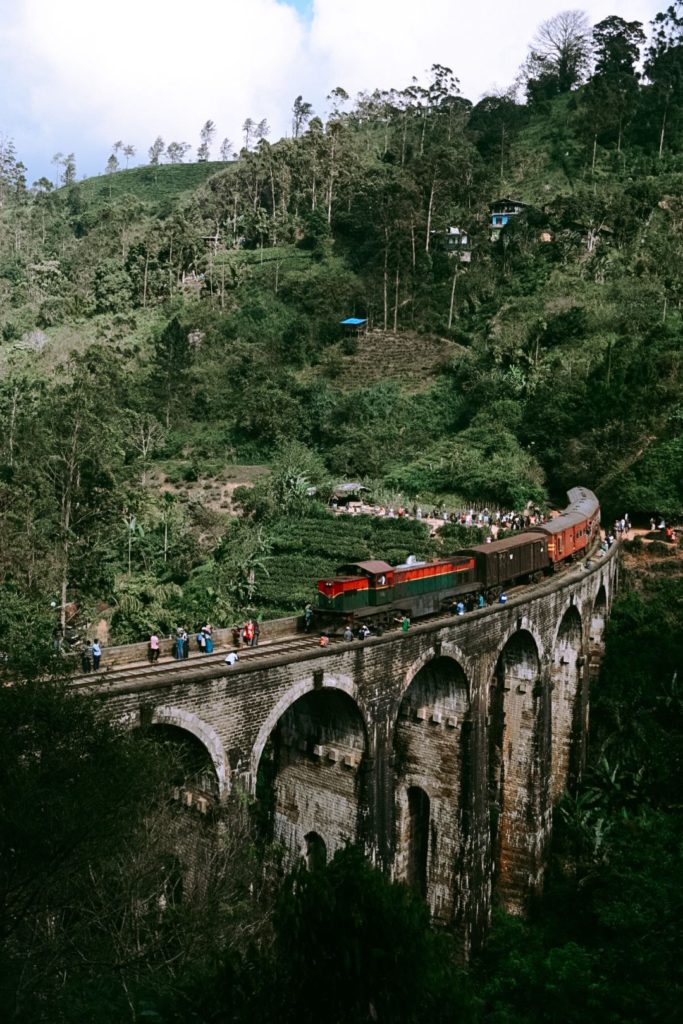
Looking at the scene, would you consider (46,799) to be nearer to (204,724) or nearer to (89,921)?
(89,921)

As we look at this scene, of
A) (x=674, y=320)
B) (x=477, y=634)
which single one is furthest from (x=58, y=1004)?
(x=674, y=320)

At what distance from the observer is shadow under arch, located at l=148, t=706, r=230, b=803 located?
16250 millimetres

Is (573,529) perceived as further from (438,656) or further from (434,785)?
(438,656)

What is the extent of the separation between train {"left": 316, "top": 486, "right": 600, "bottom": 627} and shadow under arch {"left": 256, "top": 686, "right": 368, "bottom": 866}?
9.54 ft

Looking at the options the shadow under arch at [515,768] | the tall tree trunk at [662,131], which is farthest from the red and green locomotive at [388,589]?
the tall tree trunk at [662,131]

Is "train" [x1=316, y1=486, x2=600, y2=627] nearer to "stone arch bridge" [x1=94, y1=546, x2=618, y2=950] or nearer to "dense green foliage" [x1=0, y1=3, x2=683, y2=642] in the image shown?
"stone arch bridge" [x1=94, y1=546, x2=618, y2=950]

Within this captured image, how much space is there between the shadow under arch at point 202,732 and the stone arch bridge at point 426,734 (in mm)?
29

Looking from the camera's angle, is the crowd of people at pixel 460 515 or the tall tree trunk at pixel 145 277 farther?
the tall tree trunk at pixel 145 277

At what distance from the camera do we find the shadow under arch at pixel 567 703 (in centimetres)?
3338

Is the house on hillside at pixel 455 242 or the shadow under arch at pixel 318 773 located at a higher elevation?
the house on hillside at pixel 455 242

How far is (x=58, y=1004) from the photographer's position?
13.4 meters

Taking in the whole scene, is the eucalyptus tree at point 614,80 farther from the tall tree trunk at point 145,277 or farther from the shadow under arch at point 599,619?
the shadow under arch at point 599,619

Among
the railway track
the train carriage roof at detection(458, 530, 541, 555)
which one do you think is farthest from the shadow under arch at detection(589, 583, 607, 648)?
the railway track

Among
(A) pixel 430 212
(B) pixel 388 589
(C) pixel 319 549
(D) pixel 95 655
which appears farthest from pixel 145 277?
(D) pixel 95 655
